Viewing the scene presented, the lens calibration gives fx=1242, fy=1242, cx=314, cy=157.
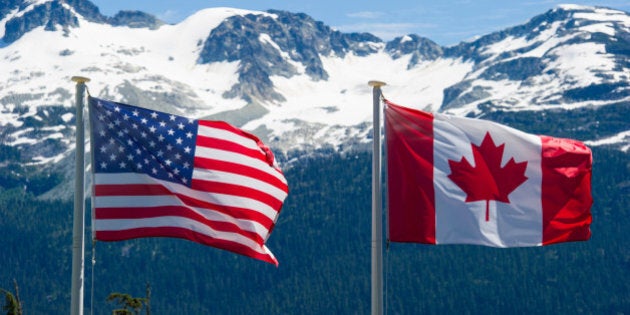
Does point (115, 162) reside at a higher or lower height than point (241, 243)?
higher

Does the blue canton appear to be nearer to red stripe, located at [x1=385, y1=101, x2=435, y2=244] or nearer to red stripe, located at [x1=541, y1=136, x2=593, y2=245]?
red stripe, located at [x1=385, y1=101, x2=435, y2=244]

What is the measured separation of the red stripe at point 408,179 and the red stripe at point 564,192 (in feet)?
14.7

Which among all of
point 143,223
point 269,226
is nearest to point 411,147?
point 269,226

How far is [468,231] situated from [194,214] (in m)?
8.68

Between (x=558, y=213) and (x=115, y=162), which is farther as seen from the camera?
(x=558, y=213)

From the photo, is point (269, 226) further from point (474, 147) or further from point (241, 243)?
point (474, 147)

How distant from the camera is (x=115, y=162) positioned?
38.3 meters

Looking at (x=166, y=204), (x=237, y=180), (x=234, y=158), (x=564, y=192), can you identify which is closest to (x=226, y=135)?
(x=234, y=158)

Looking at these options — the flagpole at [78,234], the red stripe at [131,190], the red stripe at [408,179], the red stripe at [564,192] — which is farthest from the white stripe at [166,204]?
the red stripe at [564,192]

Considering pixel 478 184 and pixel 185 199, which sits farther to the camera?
→ pixel 478 184

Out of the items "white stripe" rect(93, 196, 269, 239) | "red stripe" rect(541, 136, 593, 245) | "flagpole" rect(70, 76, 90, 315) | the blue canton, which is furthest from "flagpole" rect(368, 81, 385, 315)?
"flagpole" rect(70, 76, 90, 315)

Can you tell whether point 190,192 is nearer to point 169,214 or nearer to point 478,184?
point 169,214

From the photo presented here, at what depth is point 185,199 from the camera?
3938 centimetres

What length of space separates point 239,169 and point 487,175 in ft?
26.1
